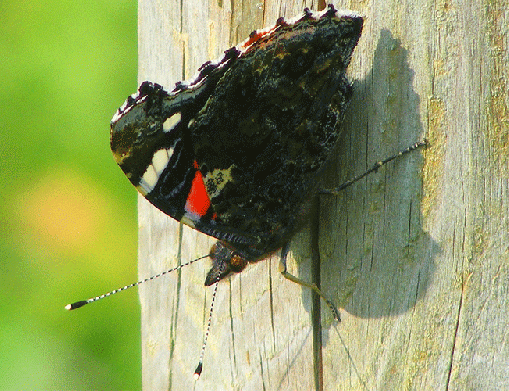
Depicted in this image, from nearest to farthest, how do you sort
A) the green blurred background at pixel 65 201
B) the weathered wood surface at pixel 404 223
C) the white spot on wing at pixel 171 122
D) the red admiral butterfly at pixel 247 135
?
the weathered wood surface at pixel 404 223, the red admiral butterfly at pixel 247 135, the white spot on wing at pixel 171 122, the green blurred background at pixel 65 201

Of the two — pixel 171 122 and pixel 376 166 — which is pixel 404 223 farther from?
pixel 171 122

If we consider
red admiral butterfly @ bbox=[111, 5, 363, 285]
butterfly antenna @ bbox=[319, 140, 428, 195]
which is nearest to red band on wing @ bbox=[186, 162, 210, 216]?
red admiral butterfly @ bbox=[111, 5, 363, 285]

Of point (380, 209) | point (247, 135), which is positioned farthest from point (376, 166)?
point (247, 135)

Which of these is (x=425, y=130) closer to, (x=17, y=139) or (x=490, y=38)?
(x=490, y=38)

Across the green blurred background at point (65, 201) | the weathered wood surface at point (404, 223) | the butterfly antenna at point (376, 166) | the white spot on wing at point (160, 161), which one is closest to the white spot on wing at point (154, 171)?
the white spot on wing at point (160, 161)

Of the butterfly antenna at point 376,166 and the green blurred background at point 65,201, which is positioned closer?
the butterfly antenna at point 376,166

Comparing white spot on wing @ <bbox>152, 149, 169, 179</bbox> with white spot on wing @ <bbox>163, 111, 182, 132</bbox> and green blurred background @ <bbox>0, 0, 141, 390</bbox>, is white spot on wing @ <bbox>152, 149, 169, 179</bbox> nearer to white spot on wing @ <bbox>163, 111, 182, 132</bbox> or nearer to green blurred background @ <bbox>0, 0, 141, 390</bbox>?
white spot on wing @ <bbox>163, 111, 182, 132</bbox>

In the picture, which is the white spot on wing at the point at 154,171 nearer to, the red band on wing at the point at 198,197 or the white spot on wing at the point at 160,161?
the white spot on wing at the point at 160,161
